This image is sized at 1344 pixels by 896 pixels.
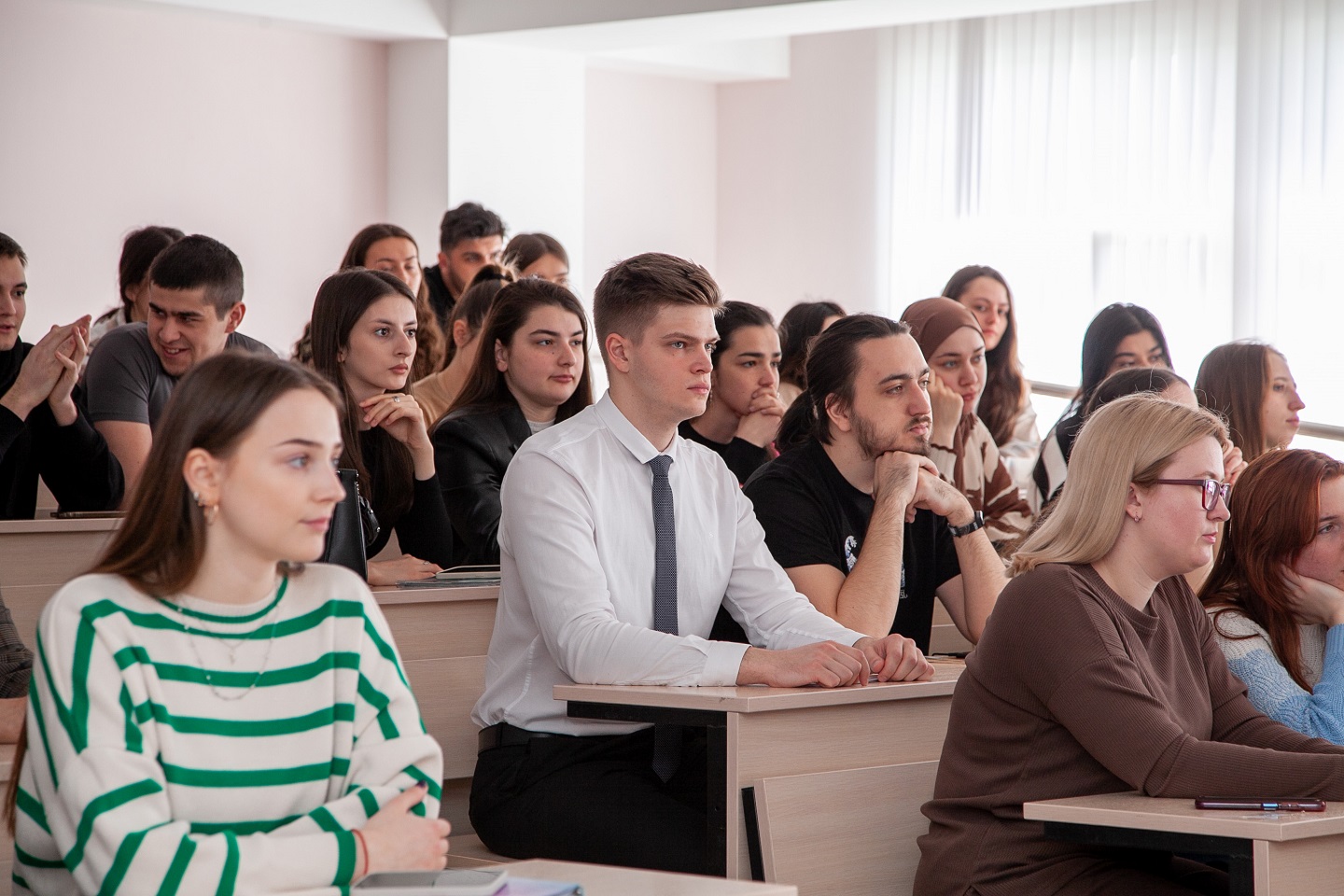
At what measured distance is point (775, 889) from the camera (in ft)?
5.15

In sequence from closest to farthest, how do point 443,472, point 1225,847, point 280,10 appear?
point 1225,847 < point 443,472 < point 280,10

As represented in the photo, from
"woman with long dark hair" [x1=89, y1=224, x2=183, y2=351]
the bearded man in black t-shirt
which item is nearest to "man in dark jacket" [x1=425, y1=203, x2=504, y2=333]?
"woman with long dark hair" [x1=89, y1=224, x2=183, y2=351]

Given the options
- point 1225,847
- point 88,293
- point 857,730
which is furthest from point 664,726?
point 88,293

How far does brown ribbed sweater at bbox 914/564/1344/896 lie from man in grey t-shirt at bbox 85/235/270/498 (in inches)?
95.4

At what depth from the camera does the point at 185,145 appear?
23.8 ft

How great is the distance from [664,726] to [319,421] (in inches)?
43.5

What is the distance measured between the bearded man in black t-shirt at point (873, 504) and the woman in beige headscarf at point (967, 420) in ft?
3.29

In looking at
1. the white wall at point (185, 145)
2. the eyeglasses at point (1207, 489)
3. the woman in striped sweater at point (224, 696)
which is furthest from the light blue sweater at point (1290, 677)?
the white wall at point (185, 145)

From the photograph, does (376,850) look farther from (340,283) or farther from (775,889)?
(340,283)

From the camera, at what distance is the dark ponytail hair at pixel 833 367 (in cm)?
324

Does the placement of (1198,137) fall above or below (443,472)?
above

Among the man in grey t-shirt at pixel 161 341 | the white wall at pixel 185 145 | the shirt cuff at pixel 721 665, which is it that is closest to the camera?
the shirt cuff at pixel 721 665

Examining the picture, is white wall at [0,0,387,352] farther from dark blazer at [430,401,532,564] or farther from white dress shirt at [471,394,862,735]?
white dress shirt at [471,394,862,735]

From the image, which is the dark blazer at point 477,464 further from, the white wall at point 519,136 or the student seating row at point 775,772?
the white wall at point 519,136
